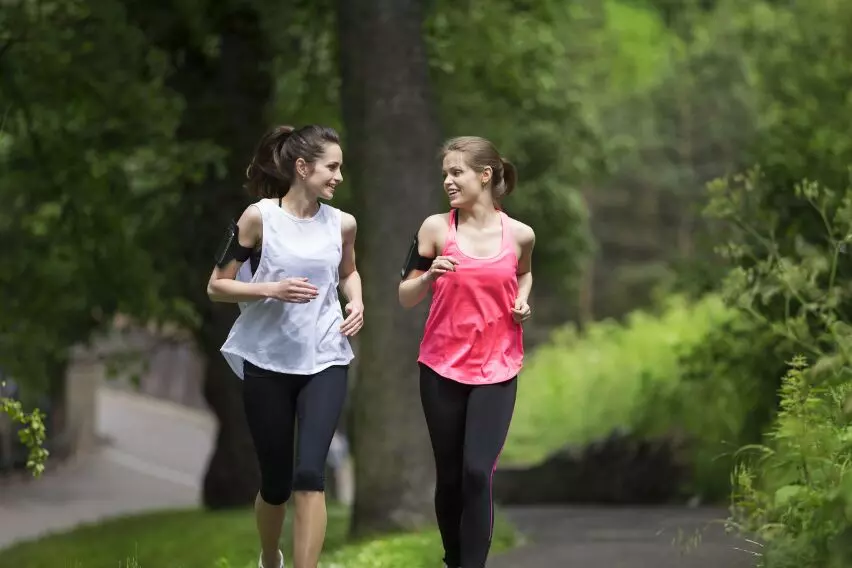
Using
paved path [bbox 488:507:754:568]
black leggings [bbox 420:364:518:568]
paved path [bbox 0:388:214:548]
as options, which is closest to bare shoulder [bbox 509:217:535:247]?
black leggings [bbox 420:364:518:568]

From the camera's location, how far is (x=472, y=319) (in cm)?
748

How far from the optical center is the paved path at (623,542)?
947 cm

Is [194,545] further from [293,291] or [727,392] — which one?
[293,291]

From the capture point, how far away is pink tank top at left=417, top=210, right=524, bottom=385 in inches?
295

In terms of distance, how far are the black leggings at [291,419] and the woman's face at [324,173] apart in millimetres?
782

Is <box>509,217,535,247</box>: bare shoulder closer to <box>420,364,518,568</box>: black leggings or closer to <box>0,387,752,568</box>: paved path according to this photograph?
<box>420,364,518,568</box>: black leggings

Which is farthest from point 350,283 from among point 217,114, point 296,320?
point 217,114

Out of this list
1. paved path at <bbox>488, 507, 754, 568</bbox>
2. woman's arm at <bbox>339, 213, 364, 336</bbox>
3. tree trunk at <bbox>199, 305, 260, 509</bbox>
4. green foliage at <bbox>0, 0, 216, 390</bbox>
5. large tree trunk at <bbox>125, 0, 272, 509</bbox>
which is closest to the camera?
woman's arm at <bbox>339, 213, 364, 336</bbox>

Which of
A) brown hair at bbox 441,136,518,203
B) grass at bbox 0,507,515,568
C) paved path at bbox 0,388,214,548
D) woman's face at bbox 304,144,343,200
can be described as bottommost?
paved path at bbox 0,388,214,548

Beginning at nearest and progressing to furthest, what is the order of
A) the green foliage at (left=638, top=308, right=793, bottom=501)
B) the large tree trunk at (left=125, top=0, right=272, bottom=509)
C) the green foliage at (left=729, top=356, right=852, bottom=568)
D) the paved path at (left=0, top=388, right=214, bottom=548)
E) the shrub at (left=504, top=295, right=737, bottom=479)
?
1. the green foliage at (left=729, top=356, right=852, bottom=568)
2. the green foliage at (left=638, top=308, right=793, bottom=501)
3. the large tree trunk at (left=125, top=0, right=272, bottom=509)
4. the shrub at (left=504, top=295, right=737, bottom=479)
5. the paved path at (left=0, top=388, right=214, bottom=548)

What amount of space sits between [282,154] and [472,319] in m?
1.12

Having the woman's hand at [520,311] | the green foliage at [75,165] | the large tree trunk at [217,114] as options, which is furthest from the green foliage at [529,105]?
the woman's hand at [520,311]

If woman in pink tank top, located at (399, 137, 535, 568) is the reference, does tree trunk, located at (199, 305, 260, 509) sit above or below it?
below

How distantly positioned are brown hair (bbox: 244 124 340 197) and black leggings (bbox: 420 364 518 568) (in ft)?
3.47
